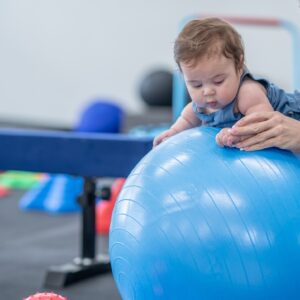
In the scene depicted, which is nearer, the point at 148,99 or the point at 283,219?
the point at 283,219

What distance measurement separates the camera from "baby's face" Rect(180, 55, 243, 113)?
59.1 inches

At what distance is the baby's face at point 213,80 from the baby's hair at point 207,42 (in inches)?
0.6

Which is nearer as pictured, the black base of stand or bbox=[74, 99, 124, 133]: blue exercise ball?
the black base of stand

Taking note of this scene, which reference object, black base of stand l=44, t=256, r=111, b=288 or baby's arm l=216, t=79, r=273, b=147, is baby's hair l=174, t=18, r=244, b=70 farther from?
black base of stand l=44, t=256, r=111, b=288

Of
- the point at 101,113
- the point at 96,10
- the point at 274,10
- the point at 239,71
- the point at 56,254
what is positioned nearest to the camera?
the point at 239,71

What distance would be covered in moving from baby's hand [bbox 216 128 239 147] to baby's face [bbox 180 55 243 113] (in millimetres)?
138

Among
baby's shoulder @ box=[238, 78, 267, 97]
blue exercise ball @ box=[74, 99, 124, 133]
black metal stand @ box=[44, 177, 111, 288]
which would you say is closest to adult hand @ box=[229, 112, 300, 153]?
baby's shoulder @ box=[238, 78, 267, 97]

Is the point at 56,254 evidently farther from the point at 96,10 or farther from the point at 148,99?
the point at 96,10

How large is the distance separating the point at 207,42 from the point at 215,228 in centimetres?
46

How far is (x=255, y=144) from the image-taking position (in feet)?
4.72

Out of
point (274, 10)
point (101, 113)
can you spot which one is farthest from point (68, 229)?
point (274, 10)

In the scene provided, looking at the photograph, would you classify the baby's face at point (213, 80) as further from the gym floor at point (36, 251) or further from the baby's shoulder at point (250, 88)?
the gym floor at point (36, 251)

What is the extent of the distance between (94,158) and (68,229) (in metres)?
1.17

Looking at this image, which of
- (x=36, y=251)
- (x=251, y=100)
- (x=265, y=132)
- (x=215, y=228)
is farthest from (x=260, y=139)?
(x=36, y=251)
